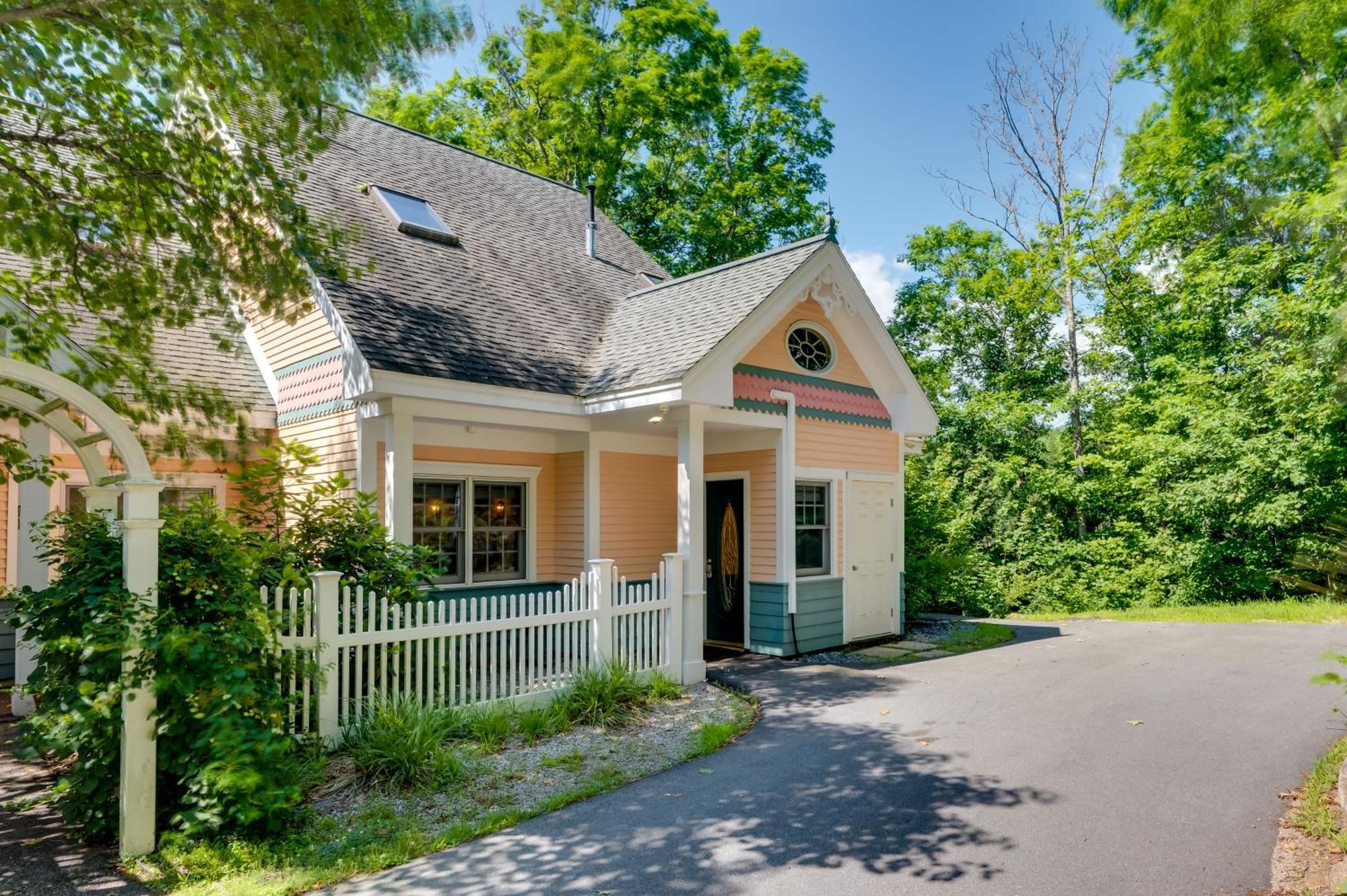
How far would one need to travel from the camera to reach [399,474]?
827 cm

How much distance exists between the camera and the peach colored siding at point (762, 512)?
10.4 metres

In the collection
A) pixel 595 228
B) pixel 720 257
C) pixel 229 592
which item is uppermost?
pixel 720 257

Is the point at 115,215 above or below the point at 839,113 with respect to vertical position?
below

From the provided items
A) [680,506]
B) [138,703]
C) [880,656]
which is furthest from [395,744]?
[880,656]

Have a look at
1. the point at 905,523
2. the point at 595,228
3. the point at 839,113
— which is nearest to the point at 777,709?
the point at 905,523

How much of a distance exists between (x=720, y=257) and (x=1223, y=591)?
1493 cm

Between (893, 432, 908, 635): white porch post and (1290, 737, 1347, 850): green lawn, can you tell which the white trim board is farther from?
(1290, 737, 1347, 850): green lawn

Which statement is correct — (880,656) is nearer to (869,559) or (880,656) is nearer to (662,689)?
(869,559)

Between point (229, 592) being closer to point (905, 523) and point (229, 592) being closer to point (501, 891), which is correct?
point (501, 891)

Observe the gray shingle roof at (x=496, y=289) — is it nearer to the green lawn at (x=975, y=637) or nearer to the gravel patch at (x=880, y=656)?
the gravel patch at (x=880, y=656)

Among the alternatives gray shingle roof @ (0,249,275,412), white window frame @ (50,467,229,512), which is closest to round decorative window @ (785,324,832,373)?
gray shingle roof @ (0,249,275,412)

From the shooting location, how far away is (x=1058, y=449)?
19.5 meters

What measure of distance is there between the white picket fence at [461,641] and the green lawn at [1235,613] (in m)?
9.75

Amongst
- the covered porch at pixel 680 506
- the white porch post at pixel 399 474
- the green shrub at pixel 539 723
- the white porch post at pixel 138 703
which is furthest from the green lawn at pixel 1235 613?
the white porch post at pixel 138 703
